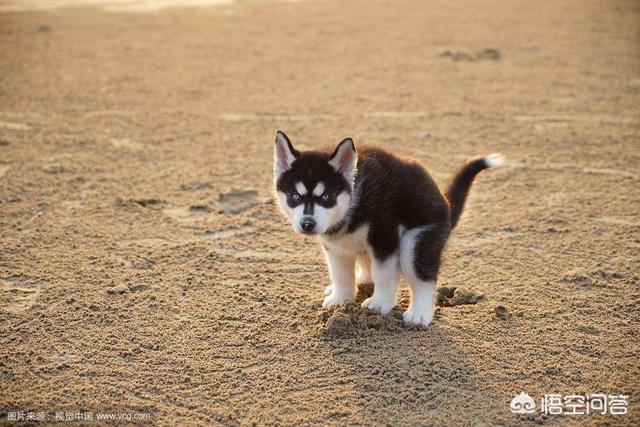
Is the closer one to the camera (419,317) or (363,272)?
(419,317)

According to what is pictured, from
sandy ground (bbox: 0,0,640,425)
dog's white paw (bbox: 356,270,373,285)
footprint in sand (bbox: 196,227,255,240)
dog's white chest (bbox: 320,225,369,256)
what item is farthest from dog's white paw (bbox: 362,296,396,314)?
footprint in sand (bbox: 196,227,255,240)

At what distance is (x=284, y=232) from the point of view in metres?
6.38

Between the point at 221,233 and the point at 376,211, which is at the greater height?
the point at 376,211

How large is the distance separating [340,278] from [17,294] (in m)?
2.46

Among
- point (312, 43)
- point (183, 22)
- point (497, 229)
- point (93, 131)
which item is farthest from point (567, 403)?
point (183, 22)

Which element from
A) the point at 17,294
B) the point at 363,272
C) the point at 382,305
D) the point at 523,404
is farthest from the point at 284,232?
the point at 523,404

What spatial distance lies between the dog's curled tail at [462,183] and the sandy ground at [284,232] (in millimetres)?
609

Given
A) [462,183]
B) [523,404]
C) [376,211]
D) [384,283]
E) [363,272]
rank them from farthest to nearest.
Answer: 1. [363,272]
2. [462,183]
3. [384,283]
4. [376,211]
5. [523,404]

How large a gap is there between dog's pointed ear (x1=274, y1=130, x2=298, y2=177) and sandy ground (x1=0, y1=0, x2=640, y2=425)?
3.43ft

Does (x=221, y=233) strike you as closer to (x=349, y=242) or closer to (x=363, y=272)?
(x=363, y=272)

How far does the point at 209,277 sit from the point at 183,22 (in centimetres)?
1075

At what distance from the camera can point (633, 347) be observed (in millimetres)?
4484

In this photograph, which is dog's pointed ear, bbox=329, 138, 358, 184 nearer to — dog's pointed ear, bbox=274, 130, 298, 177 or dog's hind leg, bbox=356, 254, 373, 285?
dog's pointed ear, bbox=274, 130, 298, 177

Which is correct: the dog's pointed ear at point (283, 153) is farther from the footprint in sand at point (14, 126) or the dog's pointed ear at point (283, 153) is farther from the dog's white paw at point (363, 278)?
the footprint in sand at point (14, 126)
